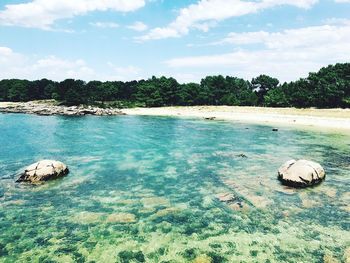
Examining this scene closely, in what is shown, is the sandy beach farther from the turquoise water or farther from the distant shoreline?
the turquoise water

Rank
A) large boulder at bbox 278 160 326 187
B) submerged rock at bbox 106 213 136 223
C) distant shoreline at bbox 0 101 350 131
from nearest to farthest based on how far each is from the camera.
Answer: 1. submerged rock at bbox 106 213 136 223
2. large boulder at bbox 278 160 326 187
3. distant shoreline at bbox 0 101 350 131

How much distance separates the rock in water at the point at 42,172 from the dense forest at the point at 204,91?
253ft

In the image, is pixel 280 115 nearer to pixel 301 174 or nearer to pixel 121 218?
pixel 301 174

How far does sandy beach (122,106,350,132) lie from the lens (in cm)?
6599

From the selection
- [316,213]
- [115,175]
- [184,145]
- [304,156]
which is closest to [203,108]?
[184,145]

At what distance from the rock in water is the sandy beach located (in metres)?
50.1

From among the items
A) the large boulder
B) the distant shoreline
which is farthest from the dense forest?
the large boulder

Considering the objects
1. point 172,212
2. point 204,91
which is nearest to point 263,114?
point 204,91

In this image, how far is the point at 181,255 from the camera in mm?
13039

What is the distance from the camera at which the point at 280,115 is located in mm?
83875

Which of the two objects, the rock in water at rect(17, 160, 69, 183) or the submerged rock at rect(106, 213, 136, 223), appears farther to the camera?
the rock in water at rect(17, 160, 69, 183)

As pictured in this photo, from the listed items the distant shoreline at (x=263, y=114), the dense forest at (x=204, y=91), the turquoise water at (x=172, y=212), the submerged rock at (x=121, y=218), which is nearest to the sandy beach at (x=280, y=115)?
the distant shoreline at (x=263, y=114)

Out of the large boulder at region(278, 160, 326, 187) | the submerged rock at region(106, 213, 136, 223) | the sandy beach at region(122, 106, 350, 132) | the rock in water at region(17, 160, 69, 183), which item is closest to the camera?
the submerged rock at region(106, 213, 136, 223)

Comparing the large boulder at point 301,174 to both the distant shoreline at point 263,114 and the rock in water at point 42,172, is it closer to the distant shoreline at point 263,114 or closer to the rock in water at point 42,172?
the rock in water at point 42,172
